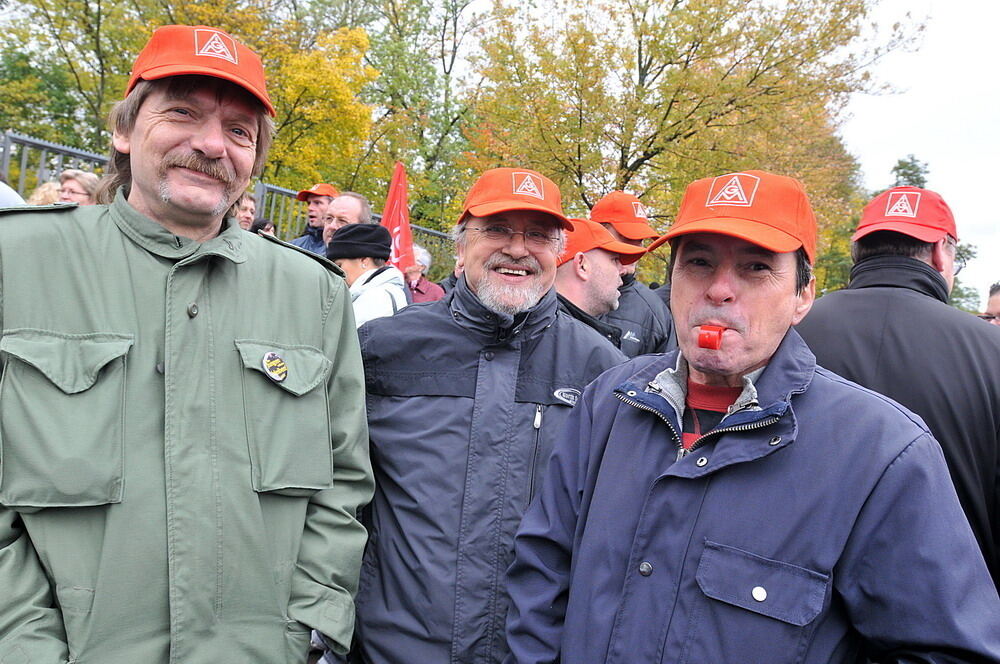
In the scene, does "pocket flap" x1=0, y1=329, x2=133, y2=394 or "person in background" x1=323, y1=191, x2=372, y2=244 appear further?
"person in background" x1=323, y1=191, x2=372, y2=244

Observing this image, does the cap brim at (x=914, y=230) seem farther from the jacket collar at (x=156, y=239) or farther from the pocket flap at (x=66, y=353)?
the pocket flap at (x=66, y=353)

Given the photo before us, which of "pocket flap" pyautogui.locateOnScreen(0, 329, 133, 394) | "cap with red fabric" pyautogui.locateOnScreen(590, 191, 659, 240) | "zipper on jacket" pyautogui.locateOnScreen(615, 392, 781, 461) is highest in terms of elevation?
"cap with red fabric" pyautogui.locateOnScreen(590, 191, 659, 240)

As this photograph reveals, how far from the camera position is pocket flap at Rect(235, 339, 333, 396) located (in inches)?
81.5

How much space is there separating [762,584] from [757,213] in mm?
872

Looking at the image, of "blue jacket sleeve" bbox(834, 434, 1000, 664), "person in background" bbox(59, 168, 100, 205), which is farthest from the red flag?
"blue jacket sleeve" bbox(834, 434, 1000, 664)

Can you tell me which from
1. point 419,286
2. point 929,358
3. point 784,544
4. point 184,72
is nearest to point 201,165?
point 184,72

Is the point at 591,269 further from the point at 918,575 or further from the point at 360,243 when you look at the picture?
the point at 918,575

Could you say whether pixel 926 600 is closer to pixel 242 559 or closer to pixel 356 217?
pixel 242 559

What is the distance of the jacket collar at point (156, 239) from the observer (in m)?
2.03

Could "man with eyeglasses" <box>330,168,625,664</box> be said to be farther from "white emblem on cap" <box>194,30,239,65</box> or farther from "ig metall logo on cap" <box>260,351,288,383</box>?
"white emblem on cap" <box>194,30,239,65</box>

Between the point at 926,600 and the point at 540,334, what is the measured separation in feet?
4.73

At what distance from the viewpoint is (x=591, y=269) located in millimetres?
4652

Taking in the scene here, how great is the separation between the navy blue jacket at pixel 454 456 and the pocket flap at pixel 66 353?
915 millimetres

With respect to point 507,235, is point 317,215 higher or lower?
higher
